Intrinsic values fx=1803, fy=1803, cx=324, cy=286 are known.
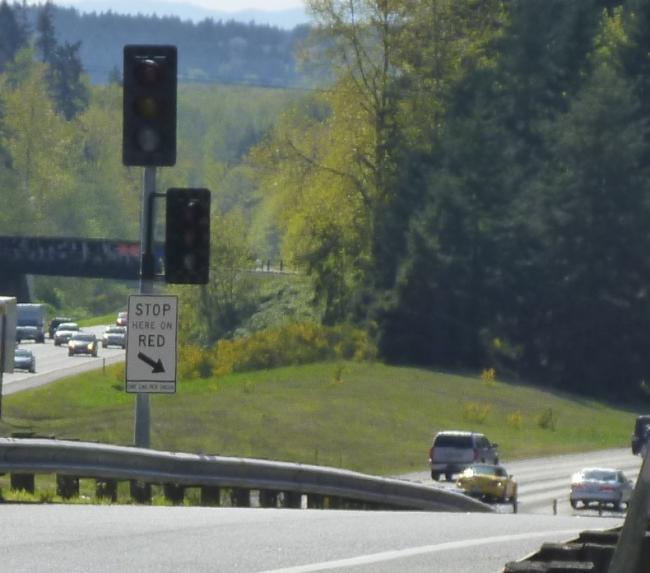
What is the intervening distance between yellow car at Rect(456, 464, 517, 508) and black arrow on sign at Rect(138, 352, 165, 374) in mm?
25050

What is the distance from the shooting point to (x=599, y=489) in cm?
4391

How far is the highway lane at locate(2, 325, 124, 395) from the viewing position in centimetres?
7831

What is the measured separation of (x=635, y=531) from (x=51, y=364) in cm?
9113

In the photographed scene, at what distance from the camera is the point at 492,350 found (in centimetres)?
7788

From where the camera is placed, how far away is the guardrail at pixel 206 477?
634 inches

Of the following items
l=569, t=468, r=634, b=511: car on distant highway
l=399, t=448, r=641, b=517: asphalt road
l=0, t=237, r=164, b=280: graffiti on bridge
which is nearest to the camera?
l=569, t=468, r=634, b=511: car on distant highway

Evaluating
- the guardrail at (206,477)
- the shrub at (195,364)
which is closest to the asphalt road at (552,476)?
the shrub at (195,364)

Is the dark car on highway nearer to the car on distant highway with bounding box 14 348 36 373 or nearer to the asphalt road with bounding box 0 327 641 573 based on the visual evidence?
the car on distant highway with bounding box 14 348 36 373

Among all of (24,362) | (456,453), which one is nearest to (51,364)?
(24,362)

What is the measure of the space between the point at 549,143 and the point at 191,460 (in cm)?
6428

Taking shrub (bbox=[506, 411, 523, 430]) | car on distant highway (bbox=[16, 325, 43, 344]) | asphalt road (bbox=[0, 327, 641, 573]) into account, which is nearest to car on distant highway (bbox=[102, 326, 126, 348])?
car on distant highway (bbox=[16, 325, 43, 344])

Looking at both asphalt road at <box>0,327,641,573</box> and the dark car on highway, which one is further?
the dark car on highway

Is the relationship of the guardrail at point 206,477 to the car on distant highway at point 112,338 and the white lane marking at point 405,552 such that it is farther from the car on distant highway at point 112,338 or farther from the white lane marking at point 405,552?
the car on distant highway at point 112,338

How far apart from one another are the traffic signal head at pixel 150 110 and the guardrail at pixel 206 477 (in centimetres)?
271
